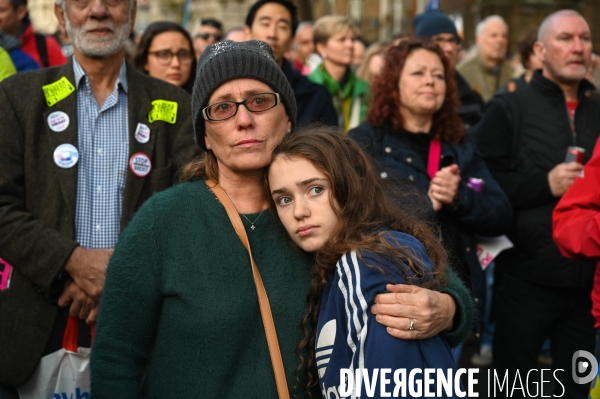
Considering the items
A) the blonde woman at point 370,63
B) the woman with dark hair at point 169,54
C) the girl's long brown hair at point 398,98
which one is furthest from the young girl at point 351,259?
the blonde woman at point 370,63

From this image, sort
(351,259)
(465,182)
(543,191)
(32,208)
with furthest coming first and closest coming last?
(543,191), (465,182), (32,208), (351,259)

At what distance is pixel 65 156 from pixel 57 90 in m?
0.35

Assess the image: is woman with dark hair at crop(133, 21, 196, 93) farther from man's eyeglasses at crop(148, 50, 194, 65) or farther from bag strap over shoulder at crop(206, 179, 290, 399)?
bag strap over shoulder at crop(206, 179, 290, 399)

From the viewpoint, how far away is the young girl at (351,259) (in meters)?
2.44

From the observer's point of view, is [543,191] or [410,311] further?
[543,191]

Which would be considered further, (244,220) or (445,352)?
(244,220)

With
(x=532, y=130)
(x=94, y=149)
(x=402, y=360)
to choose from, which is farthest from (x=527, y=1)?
(x=402, y=360)

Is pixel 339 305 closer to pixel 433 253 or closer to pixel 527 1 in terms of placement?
pixel 433 253

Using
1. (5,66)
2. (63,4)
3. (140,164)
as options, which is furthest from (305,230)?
(5,66)

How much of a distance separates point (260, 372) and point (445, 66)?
9.70ft

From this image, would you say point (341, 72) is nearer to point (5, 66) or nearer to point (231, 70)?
point (5, 66)

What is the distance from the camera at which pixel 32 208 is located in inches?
141

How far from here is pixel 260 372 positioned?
2.66 m

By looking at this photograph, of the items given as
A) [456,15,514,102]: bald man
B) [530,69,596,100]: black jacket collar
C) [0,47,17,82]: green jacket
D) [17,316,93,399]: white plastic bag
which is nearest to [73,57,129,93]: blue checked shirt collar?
[0,47,17,82]: green jacket
